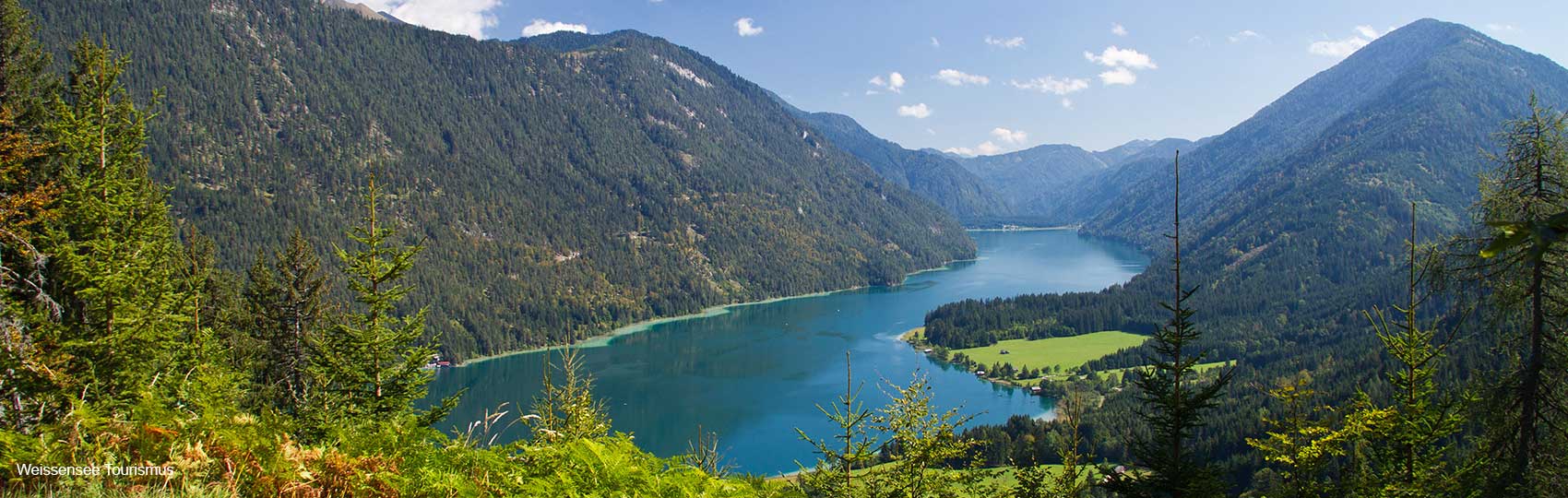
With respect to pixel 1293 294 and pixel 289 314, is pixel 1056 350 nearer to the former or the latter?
pixel 1293 294

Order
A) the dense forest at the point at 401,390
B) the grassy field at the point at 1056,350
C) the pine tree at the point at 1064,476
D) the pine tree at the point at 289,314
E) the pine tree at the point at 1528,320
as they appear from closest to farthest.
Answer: the dense forest at the point at 401,390 < the pine tree at the point at 1064,476 < the pine tree at the point at 1528,320 < the pine tree at the point at 289,314 < the grassy field at the point at 1056,350

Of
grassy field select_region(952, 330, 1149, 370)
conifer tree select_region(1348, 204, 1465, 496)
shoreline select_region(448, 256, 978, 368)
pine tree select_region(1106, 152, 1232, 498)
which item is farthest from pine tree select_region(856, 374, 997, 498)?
grassy field select_region(952, 330, 1149, 370)

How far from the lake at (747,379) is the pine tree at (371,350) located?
29.2 metres

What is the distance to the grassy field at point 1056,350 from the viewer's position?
99.9 m

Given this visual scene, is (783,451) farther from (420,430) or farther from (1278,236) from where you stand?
(1278,236)

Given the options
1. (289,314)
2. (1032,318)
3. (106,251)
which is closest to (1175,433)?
(106,251)

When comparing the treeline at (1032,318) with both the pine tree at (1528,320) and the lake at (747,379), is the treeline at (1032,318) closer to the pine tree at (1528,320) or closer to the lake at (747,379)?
the lake at (747,379)

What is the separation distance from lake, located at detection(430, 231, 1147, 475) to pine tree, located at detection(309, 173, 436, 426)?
29190 millimetres

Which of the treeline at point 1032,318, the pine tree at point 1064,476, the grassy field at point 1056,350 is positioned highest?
the pine tree at point 1064,476

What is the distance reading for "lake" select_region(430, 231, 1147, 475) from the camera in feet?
219

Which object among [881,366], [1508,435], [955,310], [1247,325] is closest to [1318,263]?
[1247,325]

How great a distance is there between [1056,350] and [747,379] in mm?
46256

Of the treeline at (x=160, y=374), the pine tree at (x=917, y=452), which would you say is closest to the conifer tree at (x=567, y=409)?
the treeline at (x=160, y=374)

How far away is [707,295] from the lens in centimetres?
15800
